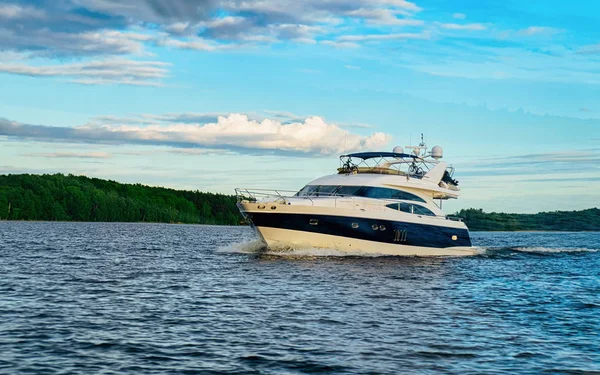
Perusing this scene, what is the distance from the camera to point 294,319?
20.7 meters

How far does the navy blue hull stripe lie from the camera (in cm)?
3997

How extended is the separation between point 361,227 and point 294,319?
2097cm

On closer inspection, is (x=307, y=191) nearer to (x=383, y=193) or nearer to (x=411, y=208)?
(x=383, y=193)

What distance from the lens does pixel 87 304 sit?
75.7 feet

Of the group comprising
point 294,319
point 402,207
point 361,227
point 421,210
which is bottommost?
point 294,319

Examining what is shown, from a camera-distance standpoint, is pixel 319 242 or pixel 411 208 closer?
pixel 319 242

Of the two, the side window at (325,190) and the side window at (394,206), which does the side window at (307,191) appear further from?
the side window at (394,206)

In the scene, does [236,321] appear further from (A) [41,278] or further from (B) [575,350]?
(A) [41,278]

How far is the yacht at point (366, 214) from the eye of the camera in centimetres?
4009

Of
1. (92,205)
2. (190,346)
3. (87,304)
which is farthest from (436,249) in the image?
(92,205)

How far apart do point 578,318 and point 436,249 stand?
904 inches

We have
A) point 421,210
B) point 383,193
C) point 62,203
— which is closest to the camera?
point 383,193

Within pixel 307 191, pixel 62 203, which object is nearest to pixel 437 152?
pixel 307 191

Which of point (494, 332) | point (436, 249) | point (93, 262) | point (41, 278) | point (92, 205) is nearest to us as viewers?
point (494, 332)
